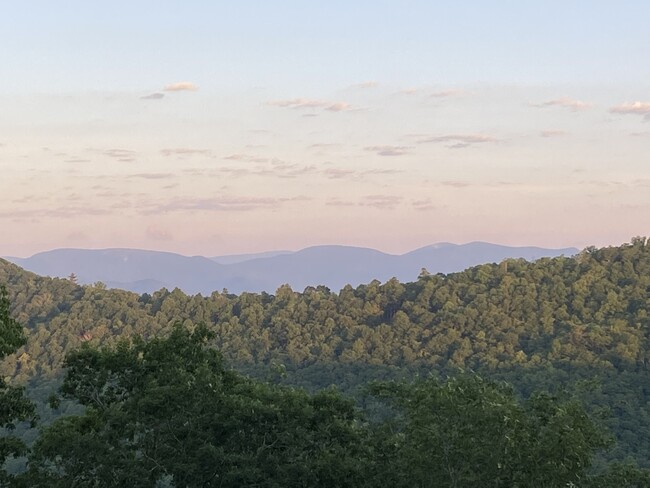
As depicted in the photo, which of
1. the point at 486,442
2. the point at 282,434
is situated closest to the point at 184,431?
the point at 282,434

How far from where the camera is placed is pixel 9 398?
1881 cm

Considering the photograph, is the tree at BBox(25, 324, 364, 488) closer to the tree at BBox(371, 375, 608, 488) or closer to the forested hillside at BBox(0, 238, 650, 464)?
the tree at BBox(371, 375, 608, 488)

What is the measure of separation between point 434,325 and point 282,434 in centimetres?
5799

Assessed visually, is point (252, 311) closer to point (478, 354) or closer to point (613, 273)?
point (478, 354)

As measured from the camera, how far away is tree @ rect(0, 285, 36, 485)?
1841cm

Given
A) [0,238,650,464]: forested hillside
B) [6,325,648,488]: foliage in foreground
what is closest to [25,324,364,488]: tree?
[6,325,648,488]: foliage in foreground

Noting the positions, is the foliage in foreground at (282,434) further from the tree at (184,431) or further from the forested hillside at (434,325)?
the forested hillside at (434,325)

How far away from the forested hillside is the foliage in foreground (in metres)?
32.3

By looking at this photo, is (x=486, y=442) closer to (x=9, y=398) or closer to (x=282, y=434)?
(x=282, y=434)

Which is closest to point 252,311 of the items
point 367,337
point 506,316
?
point 367,337

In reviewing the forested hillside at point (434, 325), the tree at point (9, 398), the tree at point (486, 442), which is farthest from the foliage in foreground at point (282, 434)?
the forested hillside at point (434, 325)

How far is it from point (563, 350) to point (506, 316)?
36.8 ft

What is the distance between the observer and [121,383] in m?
22.4

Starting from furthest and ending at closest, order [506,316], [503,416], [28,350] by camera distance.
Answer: [28,350] → [506,316] → [503,416]
